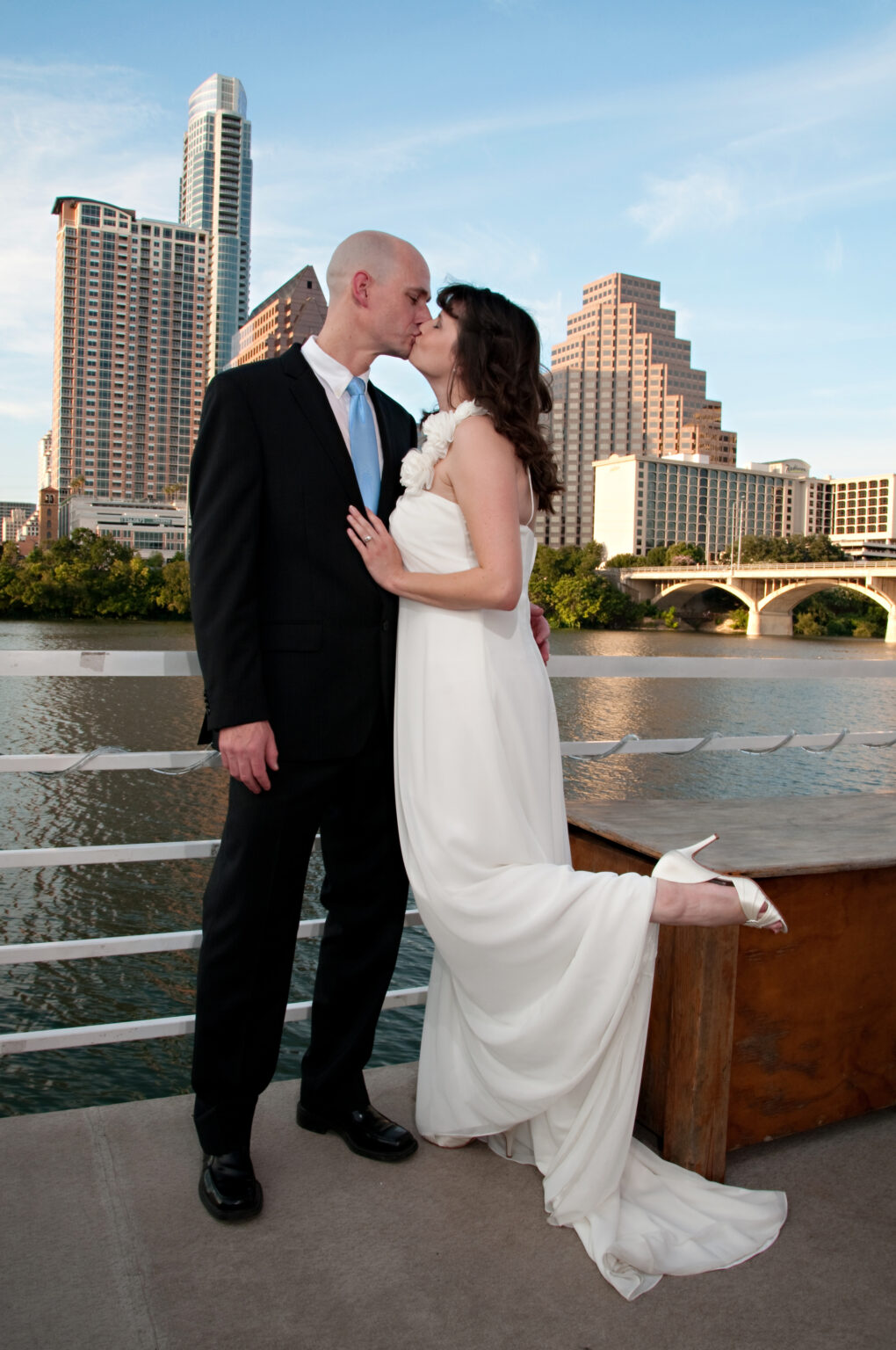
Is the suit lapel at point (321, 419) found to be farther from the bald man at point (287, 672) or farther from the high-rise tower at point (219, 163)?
the high-rise tower at point (219, 163)

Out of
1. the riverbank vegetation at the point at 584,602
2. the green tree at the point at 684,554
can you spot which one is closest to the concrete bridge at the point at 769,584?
the riverbank vegetation at the point at 584,602

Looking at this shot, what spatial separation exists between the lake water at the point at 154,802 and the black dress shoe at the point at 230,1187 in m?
2.28

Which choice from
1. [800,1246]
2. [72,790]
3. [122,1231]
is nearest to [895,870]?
[800,1246]

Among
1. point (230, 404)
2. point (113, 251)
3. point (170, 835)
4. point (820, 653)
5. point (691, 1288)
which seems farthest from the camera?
point (113, 251)

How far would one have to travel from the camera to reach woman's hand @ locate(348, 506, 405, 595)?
143 centimetres

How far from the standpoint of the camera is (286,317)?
2881mm

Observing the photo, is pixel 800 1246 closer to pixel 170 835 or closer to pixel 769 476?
pixel 170 835

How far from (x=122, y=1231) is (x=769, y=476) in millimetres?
103921

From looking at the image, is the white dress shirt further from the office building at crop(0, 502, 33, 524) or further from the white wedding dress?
the office building at crop(0, 502, 33, 524)

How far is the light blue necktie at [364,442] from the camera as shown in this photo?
153 cm

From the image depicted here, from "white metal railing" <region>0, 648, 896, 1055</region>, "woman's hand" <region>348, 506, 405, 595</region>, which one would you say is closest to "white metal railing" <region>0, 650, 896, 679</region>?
"white metal railing" <region>0, 648, 896, 1055</region>

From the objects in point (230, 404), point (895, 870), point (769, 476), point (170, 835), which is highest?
point (769, 476)

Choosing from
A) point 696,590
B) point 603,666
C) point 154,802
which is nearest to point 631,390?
point 696,590

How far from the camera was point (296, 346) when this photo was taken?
1.53m
